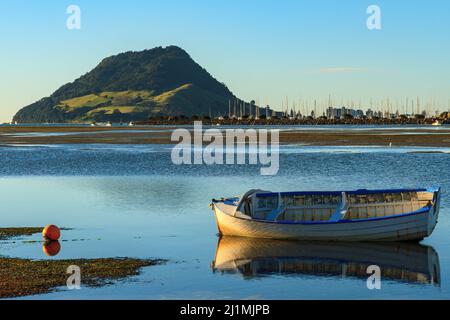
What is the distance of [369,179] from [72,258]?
32.5 meters

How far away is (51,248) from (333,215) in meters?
12.0

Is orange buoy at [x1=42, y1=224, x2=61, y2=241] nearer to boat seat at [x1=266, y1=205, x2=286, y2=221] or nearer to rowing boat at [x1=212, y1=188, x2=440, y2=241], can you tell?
rowing boat at [x1=212, y1=188, x2=440, y2=241]

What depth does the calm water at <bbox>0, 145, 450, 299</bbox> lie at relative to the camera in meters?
21.8

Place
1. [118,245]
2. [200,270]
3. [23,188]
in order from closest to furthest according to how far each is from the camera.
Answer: [200,270], [118,245], [23,188]

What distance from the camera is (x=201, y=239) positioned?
30.0 metres

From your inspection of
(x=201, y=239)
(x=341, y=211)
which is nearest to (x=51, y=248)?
(x=201, y=239)

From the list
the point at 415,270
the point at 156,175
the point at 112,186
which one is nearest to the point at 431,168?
the point at 156,175

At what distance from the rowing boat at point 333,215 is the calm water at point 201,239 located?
73 centimetres

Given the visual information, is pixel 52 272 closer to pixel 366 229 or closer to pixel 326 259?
pixel 326 259
